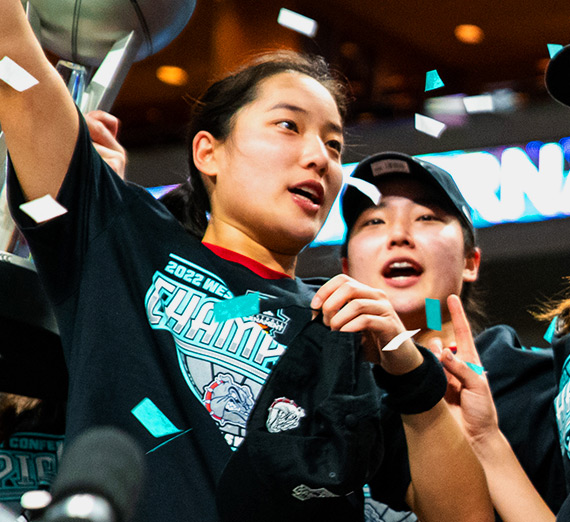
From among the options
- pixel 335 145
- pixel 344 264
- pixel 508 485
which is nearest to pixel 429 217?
pixel 344 264

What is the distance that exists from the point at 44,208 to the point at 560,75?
2.67ft

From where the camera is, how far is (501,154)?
15.0ft

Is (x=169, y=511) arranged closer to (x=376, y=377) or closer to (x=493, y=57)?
(x=376, y=377)

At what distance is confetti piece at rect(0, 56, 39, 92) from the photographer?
1.07 meters

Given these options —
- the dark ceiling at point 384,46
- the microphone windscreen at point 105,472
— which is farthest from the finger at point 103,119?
the dark ceiling at point 384,46

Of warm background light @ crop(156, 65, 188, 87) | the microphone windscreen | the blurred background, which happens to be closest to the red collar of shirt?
the microphone windscreen

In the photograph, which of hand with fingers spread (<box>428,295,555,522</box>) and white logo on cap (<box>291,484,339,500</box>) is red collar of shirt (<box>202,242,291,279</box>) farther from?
white logo on cap (<box>291,484,339,500</box>)

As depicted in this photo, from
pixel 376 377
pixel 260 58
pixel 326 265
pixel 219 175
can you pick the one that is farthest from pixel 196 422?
pixel 326 265

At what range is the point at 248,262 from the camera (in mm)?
1305

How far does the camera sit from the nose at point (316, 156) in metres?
1.33

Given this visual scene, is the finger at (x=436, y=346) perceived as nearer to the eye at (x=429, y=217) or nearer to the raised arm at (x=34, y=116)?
the eye at (x=429, y=217)

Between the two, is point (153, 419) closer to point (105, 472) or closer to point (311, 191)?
point (311, 191)

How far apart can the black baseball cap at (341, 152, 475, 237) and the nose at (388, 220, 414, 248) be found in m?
0.08

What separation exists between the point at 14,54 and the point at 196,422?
0.50 meters
